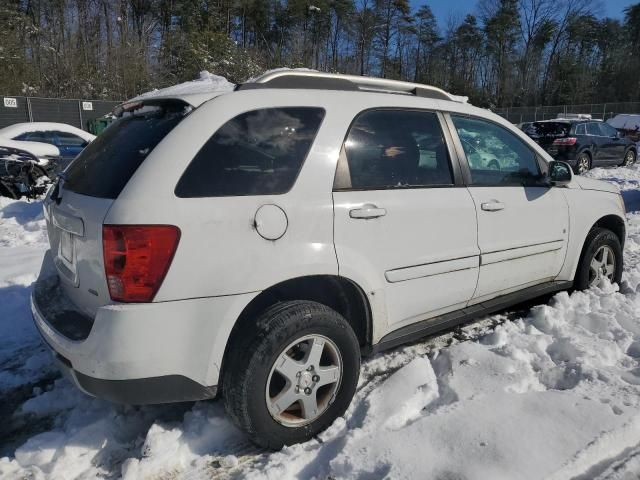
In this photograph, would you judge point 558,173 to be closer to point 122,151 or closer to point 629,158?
point 122,151

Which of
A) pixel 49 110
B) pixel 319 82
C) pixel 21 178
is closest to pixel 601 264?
pixel 319 82

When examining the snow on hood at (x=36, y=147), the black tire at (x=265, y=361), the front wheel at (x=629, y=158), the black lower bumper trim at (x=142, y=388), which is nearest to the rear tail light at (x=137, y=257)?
the black lower bumper trim at (x=142, y=388)

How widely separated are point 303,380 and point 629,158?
18295mm

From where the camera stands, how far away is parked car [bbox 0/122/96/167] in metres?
12.3

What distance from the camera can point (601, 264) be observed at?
4.54m

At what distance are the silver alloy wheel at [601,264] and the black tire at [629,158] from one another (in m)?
14.3

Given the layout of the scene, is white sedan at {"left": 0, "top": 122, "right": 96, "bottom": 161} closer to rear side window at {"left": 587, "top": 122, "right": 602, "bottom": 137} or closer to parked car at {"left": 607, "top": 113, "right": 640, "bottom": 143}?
rear side window at {"left": 587, "top": 122, "right": 602, "bottom": 137}

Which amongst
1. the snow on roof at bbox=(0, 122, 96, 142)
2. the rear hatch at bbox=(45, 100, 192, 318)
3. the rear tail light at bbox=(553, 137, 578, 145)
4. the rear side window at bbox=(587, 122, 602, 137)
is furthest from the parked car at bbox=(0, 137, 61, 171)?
the rear side window at bbox=(587, 122, 602, 137)

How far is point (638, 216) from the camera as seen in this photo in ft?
27.9

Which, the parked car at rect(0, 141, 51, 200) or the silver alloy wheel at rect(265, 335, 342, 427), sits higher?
the parked car at rect(0, 141, 51, 200)

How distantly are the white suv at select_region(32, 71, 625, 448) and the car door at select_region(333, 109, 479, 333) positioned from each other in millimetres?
10

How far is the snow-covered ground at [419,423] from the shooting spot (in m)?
2.35

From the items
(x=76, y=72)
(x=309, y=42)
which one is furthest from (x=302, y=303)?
(x=309, y=42)

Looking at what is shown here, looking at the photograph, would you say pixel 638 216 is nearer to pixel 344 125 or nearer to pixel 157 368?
pixel 344 125
